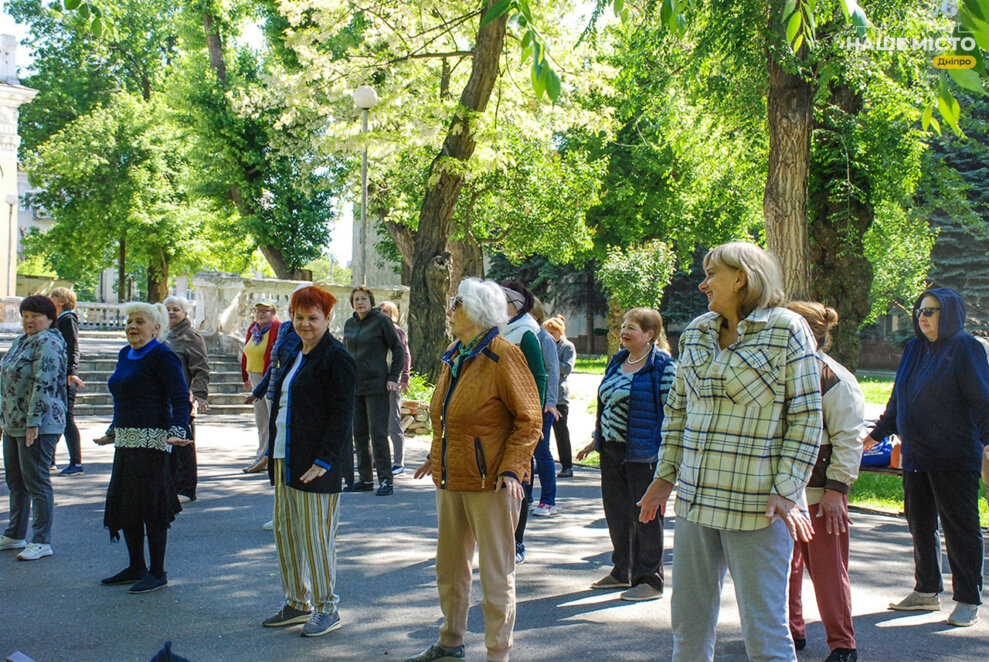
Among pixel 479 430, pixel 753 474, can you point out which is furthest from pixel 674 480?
pixel 479 430

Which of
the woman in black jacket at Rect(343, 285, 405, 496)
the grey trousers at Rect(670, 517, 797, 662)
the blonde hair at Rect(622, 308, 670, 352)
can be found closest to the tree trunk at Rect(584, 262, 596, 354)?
the woman in black jacket at Rect(343, 285, 405, 496)

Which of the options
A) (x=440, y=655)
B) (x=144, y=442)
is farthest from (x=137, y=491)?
(x=440, y=655)

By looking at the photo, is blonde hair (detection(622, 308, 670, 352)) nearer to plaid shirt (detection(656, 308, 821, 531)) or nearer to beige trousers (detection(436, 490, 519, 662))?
beige trousers (detection(436, 490, 519, 662))

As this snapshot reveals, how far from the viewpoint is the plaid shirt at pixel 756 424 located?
10.5 ft

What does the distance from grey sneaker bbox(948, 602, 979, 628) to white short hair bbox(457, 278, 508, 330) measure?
3104 mm

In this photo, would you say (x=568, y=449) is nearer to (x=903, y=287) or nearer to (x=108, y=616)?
(x=108, y=616)

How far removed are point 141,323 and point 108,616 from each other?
5.80 feet

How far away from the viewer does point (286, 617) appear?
194 inches

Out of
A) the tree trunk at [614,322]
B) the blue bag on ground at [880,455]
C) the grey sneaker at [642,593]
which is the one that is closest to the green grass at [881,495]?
the blue bag on ground at [880,455]

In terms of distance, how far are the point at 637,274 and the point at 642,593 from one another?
27.4m

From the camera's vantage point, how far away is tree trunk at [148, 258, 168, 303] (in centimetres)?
4166

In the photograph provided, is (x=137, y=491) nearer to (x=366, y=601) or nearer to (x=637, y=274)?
(x=366, y=601)

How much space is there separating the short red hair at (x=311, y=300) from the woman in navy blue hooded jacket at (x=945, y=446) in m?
3.51

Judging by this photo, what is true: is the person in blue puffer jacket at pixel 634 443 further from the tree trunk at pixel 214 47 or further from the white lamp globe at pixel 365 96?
the tree trunk at pixel 214 47
